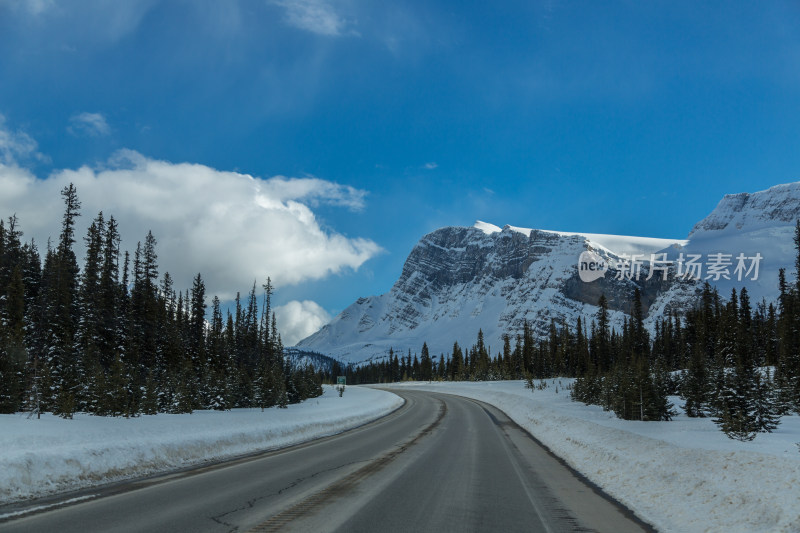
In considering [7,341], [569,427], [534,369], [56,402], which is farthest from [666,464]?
[534,369]

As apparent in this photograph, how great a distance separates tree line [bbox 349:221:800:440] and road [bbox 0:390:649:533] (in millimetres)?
5822

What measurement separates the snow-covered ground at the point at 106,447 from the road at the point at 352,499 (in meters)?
0.96

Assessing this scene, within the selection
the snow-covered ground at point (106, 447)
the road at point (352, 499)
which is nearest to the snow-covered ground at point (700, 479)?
the road at point (352, 499)

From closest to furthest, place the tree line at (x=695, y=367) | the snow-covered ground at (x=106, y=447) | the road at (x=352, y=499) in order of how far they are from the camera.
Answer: the road at (x=352, y=499), the snow-covered ground at (x=106, y=447), the tree line at (x=695, y=367)

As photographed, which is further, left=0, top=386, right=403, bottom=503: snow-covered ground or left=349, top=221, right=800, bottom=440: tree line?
left=349, top=221, right=800, bottom=440: tree line

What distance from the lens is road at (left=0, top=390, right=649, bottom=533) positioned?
7277 millimetres

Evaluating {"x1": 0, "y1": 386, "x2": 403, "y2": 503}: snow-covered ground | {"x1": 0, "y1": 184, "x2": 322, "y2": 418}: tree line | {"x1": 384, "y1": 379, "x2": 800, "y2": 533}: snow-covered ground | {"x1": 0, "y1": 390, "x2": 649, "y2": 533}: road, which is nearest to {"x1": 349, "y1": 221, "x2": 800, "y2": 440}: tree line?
{"x1": 384, "y1": 379, "x2": 800, "y2": 533}: snow-covered ground

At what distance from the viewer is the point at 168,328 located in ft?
186

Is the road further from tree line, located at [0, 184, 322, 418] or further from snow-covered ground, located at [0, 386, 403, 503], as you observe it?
tree line, located at [0, 184, 322, 418]

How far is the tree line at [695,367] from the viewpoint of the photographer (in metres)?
21.7

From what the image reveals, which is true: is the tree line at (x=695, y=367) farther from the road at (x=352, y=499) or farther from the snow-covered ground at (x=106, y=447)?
the snow-covered ground at (x=106, y=447)

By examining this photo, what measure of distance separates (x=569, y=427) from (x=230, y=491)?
13.4 metres

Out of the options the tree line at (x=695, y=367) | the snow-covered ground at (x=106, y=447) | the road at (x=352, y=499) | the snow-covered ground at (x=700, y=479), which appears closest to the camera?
the snow-covered ground at (x=700, y=479)

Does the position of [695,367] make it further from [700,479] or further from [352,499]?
[352,499]
